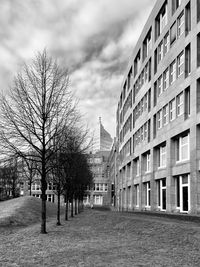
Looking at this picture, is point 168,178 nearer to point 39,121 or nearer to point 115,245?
point 39,121

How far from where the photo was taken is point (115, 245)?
12.0 m

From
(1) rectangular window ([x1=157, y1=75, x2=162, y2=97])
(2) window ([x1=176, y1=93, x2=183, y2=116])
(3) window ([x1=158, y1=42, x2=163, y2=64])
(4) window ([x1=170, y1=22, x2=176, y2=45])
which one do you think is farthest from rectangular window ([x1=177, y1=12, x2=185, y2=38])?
(1) rectangular window ([x1=157, y1=75, x2=162, y2=97])

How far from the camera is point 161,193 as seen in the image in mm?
33625

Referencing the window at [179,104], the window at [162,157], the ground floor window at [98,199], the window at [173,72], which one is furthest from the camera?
the ground floor window at [98,199]

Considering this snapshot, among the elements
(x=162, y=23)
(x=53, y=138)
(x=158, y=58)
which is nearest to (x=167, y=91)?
(x=158, y=58)

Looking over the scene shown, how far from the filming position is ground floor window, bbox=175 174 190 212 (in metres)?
26.6

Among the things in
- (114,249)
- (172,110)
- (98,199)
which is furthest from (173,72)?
(98,199)

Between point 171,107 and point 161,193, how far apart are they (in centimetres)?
821

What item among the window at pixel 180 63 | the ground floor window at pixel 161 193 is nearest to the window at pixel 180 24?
the window at pixel 180 63

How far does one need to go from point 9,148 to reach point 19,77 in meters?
3.31

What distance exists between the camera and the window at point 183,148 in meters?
26.9

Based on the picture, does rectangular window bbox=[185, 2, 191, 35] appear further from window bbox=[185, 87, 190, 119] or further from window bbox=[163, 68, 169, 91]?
window bbox=[163, 68, 169, 91]

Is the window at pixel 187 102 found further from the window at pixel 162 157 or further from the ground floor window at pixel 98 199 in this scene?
the ground floor window at pixel 98 199

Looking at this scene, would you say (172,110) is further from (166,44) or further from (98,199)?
(98,199)
